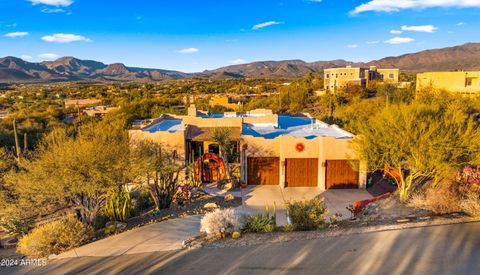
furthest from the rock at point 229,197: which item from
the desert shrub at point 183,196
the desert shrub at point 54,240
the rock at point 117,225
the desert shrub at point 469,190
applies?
the desert shrub at point 469,190

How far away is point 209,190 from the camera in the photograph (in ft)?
61.8

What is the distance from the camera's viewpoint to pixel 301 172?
756 inches

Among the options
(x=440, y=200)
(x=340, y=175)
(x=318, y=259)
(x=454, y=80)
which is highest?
(x=454, y=80)

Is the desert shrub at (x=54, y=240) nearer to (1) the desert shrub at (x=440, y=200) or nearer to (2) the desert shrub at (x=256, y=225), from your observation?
(2) the desert shrub at (x=256, y=225)

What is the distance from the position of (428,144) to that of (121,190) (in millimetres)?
12379

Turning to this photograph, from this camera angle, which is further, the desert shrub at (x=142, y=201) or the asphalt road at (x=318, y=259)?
the desert shrub at (x=142, y=201)

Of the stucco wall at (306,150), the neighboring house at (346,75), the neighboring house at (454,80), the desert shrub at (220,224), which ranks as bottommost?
the desert shrub at (220,224)

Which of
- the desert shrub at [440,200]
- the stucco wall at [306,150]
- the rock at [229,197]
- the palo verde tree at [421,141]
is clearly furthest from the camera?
the stucco wall at [306,150]

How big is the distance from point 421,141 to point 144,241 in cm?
1086

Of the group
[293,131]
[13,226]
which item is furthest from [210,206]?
[293,131]

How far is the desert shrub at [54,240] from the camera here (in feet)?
37.1

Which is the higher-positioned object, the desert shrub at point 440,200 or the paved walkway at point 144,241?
the desert shrub at point 440,200

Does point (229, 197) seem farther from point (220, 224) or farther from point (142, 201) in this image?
point (220, 224)

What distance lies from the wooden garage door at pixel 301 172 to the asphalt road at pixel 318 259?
7.56 meters
